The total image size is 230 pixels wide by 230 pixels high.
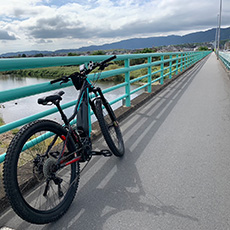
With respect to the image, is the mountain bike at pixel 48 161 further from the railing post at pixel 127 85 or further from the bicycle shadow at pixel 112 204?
the railing post at pixel 127 85

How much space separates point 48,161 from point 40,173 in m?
0.12

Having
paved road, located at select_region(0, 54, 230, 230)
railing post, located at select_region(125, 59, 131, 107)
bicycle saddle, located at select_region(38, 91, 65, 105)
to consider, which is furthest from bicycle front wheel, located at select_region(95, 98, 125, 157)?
railing post, located at select_region(125, 59, 131, 107)

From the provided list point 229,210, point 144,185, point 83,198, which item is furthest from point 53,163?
point 229,210

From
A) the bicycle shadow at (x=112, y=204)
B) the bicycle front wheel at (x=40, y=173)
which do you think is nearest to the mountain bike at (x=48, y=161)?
the bicycle front wheel at (x=40, y=173)

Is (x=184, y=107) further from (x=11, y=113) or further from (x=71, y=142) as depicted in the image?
(x=11, y=113)

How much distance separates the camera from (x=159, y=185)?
231 cm

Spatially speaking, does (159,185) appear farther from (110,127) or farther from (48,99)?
(48,99)

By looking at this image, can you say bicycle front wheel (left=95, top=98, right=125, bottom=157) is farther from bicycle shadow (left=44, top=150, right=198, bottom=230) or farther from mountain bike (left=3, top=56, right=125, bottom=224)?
bicycle shadow (left=44, top=150, right=198, bottom=230)

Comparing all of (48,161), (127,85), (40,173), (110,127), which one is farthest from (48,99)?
(127,85)

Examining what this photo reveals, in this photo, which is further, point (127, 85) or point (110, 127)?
point (127, 85)

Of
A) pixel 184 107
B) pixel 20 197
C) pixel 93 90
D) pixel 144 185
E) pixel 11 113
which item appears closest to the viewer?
pixel 20 197

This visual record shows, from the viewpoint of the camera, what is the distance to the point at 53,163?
6.13ft

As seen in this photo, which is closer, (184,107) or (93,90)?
(93,90)

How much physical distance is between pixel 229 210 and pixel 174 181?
0.59 meters
